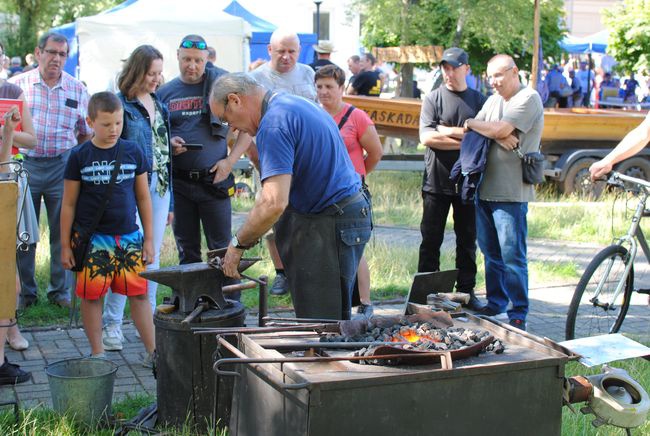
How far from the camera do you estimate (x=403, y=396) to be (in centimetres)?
315

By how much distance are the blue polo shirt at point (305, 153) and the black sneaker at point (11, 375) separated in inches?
79.4

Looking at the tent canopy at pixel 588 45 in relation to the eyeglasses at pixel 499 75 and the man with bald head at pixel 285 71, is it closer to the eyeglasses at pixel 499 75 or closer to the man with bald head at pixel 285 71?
the man with bald head at pixel 285 71

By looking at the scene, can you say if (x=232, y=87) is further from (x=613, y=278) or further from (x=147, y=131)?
(x=613, y=278)

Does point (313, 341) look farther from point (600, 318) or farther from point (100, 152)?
point (600, 318)

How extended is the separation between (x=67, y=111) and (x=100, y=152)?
164 centimetres

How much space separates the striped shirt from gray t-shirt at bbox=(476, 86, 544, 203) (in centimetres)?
317

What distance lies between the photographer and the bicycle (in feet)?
19.4

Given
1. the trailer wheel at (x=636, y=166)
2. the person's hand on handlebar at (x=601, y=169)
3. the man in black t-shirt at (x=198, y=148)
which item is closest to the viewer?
the person's hand on handlebar at (x=601, y=169)

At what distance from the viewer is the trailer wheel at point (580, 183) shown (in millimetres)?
13133

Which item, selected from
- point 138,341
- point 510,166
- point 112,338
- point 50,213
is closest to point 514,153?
point 510,166

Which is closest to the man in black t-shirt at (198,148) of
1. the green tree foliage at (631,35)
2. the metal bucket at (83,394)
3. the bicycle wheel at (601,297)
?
the metal bucket at (83,394)

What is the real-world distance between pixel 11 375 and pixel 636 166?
1081 centimetres

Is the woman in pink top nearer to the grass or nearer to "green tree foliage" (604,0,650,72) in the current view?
the grass

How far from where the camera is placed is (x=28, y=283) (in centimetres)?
682
